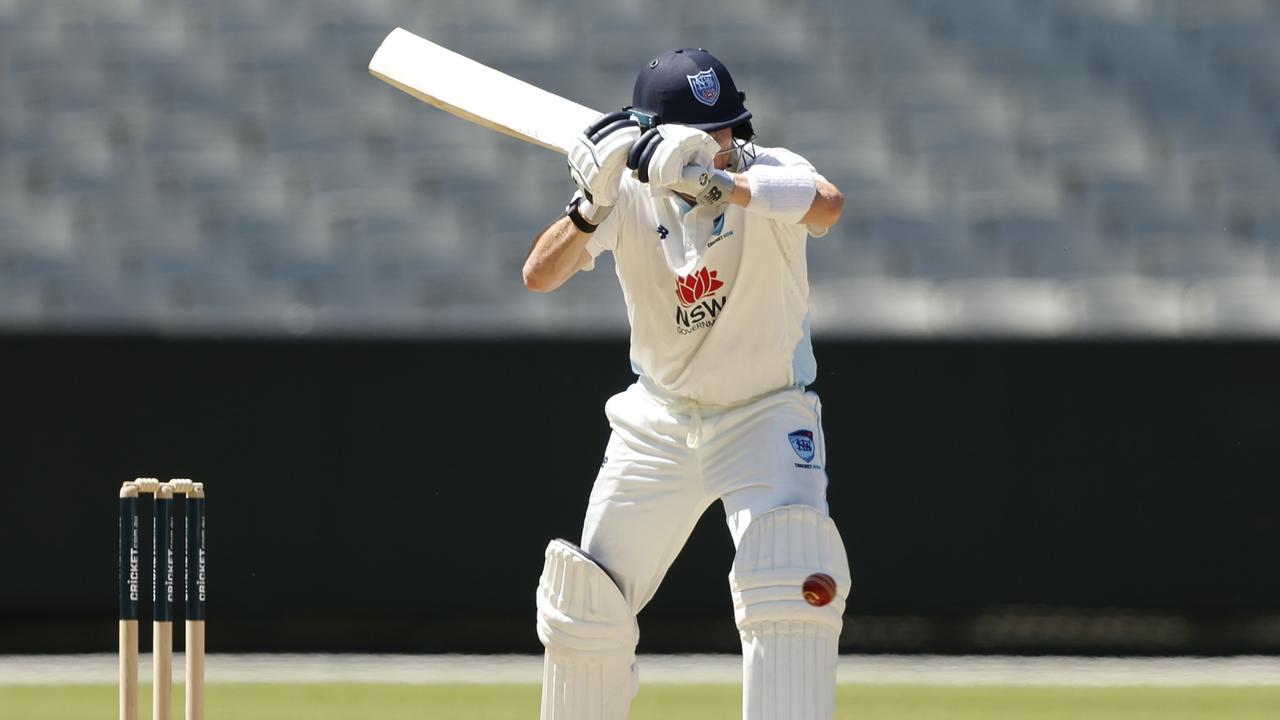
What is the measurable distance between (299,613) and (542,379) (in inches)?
48.1

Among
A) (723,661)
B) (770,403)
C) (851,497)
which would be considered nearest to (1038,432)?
(851,497)

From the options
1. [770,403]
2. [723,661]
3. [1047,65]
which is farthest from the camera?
[1047,65]

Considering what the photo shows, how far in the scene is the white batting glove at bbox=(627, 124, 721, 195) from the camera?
336 centimetres

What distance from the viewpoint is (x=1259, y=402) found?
6.89 m

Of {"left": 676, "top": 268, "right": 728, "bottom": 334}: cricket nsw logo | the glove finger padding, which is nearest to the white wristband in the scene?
the glove finger padding

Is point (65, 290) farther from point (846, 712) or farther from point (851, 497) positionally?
point (846, 712)

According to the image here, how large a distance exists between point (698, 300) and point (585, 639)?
0.69 metres

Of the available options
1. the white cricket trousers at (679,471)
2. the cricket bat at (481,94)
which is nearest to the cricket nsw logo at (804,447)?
the white cricket trousers at (679,471)

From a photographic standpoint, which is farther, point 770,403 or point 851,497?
point 851,497

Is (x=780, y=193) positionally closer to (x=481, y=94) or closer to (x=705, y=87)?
(x=705, y=87)

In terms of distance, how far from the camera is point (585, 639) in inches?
143

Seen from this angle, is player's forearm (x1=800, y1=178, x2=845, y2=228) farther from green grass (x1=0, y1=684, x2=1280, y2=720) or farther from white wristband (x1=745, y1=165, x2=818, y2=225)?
green grass (x1=0, y1=684, x2=1280, y2=720)

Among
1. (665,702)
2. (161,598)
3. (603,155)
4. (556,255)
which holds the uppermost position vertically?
(603,155)

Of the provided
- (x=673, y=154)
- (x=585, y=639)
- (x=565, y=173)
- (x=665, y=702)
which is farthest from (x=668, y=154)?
(x=565, y=173)
